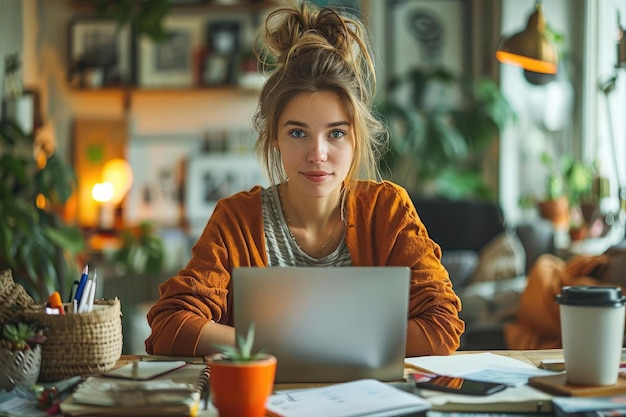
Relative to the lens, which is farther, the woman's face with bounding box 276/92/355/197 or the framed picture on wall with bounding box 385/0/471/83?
the framed picture on wall with bounding box 385/0/471/83

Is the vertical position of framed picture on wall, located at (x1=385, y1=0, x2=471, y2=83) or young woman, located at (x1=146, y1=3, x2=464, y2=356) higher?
framed picture on wall, located at (x1=385, y1=0, x2=471, y2=83)

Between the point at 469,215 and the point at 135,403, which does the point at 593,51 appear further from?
the point at 135,403

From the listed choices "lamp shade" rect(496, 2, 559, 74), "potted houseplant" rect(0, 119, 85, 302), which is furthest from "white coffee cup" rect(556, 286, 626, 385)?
"potted houseplant" rect(0, 119, 85, 302)

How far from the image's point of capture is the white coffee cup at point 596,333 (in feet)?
4.42

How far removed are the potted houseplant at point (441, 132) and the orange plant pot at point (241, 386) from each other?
14.5 feet

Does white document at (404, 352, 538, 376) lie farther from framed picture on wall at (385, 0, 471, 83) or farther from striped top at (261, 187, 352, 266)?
framed picture on wall at (385, 0, 471, 83)

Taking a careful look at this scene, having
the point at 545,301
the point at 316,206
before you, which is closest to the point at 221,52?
the point at 545,301

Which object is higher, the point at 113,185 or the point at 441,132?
the point at 441,132

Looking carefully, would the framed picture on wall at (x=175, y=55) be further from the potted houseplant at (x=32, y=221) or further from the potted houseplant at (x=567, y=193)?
the potted houseplant at (x=567, y=193)

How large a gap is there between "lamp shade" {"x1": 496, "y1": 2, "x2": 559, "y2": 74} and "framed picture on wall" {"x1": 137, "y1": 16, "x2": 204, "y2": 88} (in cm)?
283

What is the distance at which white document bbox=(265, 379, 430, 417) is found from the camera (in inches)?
48.2

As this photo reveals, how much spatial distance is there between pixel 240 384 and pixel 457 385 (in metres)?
0.36

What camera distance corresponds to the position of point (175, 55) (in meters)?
6.07

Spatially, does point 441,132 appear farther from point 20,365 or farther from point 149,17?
point 20,365
